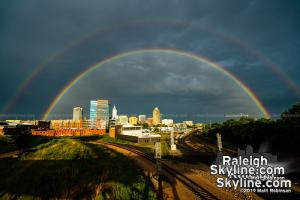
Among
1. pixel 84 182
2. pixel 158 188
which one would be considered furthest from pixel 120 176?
pixel 158 188

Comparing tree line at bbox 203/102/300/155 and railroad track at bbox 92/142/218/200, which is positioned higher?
tree line at bbox 203/102/300/155

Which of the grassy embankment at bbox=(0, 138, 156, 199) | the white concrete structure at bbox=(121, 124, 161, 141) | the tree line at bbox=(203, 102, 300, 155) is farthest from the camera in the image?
the white concrete structure at bbox=(121, 124, 161, 141)

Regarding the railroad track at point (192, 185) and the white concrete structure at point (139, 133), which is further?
the white concrete structure at point (139, 133)

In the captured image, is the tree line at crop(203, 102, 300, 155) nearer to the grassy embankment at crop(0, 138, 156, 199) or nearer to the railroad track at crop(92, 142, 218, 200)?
the railroad track at crop(92, 142, 218, 200)

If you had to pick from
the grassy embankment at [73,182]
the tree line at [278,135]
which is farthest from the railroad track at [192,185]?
the tree line at [278,135]

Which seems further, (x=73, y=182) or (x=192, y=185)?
(x=73, y=182)

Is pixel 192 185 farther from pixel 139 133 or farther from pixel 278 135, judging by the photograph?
pixel 139 133

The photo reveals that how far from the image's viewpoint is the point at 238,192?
52.3 feet

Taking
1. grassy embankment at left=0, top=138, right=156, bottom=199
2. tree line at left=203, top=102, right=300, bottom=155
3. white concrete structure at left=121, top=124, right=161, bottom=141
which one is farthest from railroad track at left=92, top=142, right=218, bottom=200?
white concrete structure at left=121, top=124, right=161, bottom=141

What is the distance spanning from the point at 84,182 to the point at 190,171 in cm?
1124

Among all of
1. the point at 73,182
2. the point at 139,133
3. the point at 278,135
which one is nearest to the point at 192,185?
the point at 73,182

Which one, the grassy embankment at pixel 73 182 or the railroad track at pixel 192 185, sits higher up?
the grassy embankment at pixel 73 182

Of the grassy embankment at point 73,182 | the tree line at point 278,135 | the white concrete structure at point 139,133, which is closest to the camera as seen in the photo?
the grassy embankment at point 73,182

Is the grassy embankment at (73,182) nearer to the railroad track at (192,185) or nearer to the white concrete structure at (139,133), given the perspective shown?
the railroad track at (192,185)
